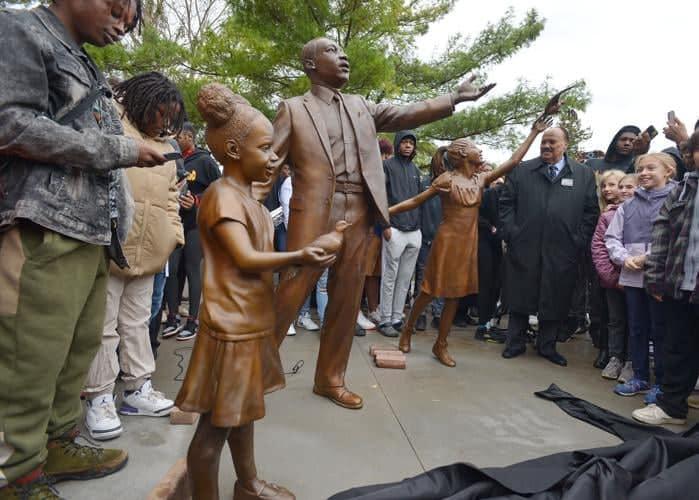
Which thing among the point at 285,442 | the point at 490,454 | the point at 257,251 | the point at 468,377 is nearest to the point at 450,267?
the point at 468,377

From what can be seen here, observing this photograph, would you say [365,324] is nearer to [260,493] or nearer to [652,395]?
[652,395]

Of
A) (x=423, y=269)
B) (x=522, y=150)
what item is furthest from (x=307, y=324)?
(x=522, y=150)

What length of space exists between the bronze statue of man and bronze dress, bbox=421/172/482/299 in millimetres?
977

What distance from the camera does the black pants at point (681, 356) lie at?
300cm

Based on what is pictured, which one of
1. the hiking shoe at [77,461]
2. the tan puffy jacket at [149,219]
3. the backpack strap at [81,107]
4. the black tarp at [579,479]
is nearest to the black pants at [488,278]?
the black tarp at [579,479]

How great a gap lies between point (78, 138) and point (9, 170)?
0.26m

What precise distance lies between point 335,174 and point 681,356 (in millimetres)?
2366

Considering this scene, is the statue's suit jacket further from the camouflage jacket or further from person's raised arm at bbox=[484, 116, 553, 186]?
the camouflage jacket

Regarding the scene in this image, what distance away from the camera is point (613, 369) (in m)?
3.92

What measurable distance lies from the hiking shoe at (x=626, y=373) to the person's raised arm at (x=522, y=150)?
180 centimetres

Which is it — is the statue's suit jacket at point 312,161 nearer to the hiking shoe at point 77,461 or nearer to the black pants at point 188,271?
the hiking shoe at point 77,461

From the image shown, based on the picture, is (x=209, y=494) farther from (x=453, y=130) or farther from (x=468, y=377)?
(x=453, y=130)

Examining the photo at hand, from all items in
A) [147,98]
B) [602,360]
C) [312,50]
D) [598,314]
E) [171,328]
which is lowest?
[171,328]

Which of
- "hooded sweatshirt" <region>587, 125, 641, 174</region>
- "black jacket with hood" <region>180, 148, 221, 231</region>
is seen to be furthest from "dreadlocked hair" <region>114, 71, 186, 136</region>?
"hooded sweatshirt" <region>587, 125, 641, 174</region>
